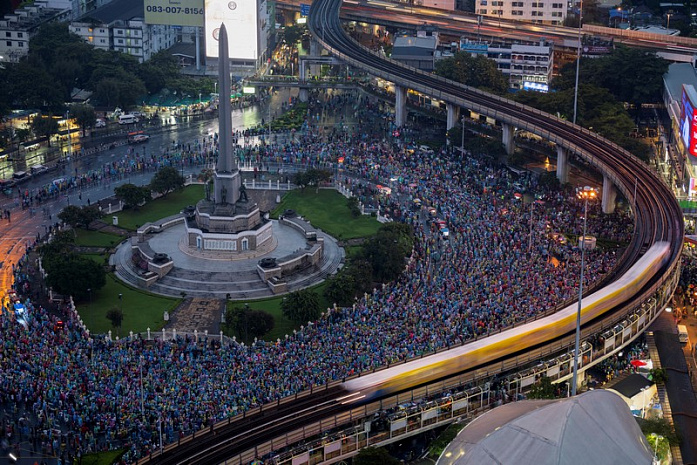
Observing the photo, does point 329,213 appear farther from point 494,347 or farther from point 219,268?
point 494,347

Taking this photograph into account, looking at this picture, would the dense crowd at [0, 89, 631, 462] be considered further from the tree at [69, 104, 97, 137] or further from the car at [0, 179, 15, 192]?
the tree at [69, 104, 97, 137]

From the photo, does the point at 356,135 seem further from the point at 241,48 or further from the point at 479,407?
the point at 479,407

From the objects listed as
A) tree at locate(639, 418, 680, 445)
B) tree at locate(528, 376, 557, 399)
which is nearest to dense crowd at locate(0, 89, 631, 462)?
tree at locate(528, 376, 557, 399)

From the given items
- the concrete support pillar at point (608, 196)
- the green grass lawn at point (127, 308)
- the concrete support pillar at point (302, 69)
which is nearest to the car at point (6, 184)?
the green grass lawn at point (127, 308)

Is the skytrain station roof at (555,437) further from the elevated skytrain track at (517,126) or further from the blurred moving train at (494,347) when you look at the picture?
the elevated skytrain track at (517,126)

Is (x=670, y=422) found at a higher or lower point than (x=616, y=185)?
lower

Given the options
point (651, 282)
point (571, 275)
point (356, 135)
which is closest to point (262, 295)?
point (571, 275)

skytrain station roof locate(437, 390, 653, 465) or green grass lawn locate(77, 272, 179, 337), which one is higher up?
skytrain station roof locate(437, 390, 653, 465)
